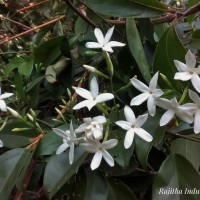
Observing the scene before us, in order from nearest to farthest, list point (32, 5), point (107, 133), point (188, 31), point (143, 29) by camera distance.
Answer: point (107, 133), point (143, 29), point (188, 31), point (32, 5)

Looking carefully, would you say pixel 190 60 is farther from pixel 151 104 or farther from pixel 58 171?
pixel 58 171

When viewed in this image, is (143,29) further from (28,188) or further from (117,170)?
(28,188)

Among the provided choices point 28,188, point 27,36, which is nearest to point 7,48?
point 27,36

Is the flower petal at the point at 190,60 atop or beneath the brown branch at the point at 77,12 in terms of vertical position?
beneath

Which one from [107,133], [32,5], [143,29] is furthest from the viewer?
[32,5]

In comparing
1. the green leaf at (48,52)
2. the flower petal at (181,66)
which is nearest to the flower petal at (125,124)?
the flower petal at (181,66)

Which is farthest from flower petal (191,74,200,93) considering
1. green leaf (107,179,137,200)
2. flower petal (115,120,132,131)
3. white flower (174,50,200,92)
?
green leaf (107,179,137,200)

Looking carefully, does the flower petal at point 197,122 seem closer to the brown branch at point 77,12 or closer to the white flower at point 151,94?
the white flower at point 151,94
